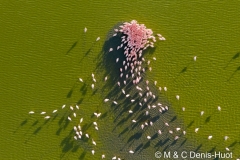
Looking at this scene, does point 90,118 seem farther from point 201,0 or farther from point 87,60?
point 201,0

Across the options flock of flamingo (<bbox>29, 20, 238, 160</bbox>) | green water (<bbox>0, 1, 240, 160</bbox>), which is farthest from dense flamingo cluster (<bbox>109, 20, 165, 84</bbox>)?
green water (<bbox>0, 1, 240, 160</bbox>)

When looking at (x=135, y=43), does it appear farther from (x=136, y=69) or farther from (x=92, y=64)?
(x=92, y=64)

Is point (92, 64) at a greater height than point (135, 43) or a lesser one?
lesser

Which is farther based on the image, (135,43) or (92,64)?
(92,64)

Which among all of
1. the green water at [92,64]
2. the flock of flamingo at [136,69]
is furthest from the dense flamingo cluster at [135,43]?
the green water at [92,64]

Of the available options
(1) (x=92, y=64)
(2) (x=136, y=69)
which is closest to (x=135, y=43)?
(2) (x=136, y=69)

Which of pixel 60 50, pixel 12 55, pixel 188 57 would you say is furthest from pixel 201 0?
pixel 12 55

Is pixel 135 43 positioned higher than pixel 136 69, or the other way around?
pixel 135 43

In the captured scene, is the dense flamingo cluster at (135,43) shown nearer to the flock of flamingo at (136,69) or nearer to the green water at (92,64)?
the flock of flamingo at (136,69)
